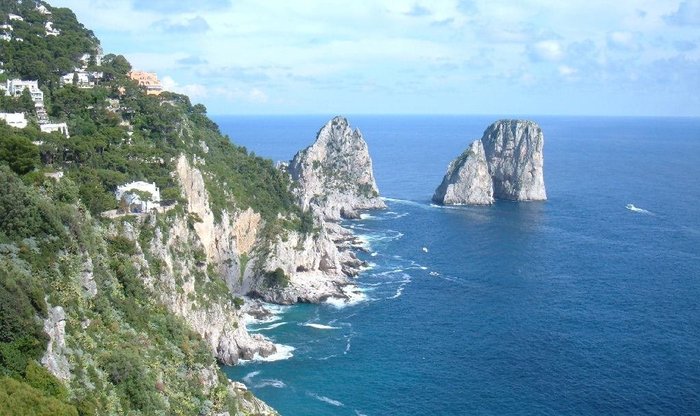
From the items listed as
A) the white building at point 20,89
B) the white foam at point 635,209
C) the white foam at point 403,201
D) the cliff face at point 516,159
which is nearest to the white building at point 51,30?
the white building at point 20,89

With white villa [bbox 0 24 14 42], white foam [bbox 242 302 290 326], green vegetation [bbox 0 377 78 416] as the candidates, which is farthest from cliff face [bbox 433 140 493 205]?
green vegetation [bbox 0 377 78 416]

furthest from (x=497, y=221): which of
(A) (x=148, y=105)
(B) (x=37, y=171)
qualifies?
(B) (x=37, y=171)

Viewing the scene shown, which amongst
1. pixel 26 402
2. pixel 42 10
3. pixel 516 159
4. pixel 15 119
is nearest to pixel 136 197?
pixel 15 119

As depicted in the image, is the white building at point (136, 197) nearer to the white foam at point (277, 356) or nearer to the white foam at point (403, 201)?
the white foam at point (277, 356)

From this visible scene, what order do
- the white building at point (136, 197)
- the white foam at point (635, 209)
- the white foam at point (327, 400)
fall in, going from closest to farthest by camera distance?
the white building at point (136, 197)
the white foam at point (327, 400)
the white foam at point (635, 209)

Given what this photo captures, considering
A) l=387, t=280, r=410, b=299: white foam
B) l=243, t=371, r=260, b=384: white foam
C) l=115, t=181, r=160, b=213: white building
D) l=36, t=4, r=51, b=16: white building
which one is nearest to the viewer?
l=115, t=181, r=160, b=213: white building

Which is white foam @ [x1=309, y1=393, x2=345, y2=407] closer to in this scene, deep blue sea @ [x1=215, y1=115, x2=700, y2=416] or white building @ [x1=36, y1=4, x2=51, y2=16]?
deep blue sea @ [x1=215, y1=115, x2=700, y2=416]
